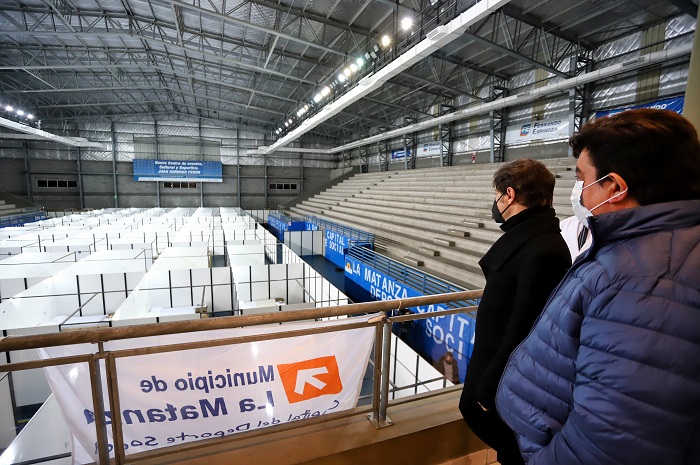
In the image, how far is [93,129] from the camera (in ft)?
81.1

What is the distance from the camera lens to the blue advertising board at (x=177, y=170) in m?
25.1

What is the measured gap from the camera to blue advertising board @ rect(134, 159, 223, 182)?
25141 mm

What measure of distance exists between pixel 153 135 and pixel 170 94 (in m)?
5.40

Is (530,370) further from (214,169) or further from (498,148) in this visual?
(214,169)

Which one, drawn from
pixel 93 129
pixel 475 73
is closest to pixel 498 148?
pixel 475 73

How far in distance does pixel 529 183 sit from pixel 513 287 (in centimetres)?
42

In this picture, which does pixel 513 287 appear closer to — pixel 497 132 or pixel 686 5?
pixel 686 5

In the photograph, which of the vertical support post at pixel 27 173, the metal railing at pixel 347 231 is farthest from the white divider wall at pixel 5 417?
the vertical support post at pixel 27 173

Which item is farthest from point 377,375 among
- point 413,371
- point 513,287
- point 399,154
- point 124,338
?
point 399,154

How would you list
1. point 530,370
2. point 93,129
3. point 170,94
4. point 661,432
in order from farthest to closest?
point 93,129 < point 170,94 < point 530,370 < point 661,432

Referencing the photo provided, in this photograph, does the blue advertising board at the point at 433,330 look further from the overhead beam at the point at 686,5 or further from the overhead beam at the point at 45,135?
the overhead beam at the point at 45,135

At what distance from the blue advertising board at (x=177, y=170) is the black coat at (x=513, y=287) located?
28164mm

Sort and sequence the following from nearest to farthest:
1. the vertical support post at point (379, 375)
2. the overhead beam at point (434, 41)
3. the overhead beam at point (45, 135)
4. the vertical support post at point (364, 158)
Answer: the vertical support post at point (379, 375) < the overhead beam at point (434, 41) < the overhead beam at point (45, 135) < the vertical support post at point (364, 158)

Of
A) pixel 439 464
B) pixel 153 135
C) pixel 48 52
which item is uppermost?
pixel 48 52
